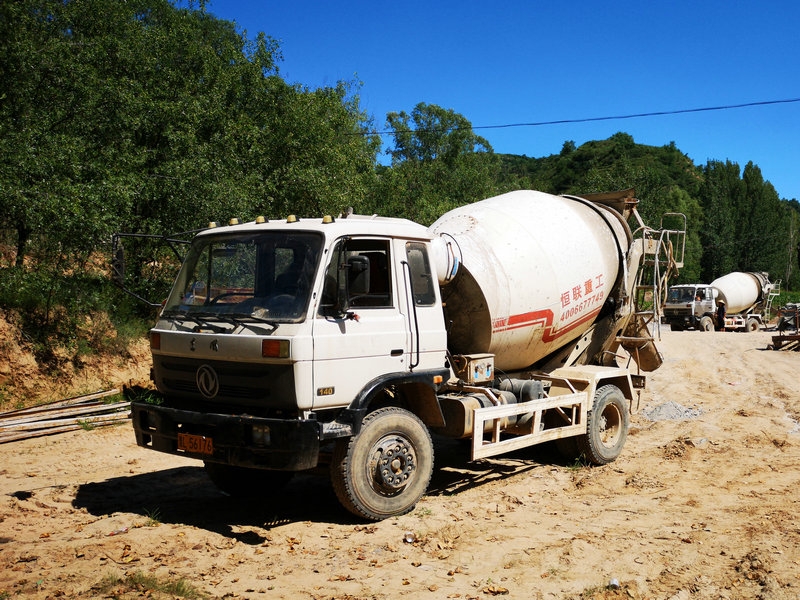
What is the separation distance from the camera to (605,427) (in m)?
9.45

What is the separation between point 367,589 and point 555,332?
480 centimetres

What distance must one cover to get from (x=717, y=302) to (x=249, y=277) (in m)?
33.8

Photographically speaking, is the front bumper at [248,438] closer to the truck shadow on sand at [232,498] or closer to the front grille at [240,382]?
the front grille at [240,382]

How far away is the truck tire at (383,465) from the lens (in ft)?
20.2

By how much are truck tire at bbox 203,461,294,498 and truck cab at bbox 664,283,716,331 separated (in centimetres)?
2914

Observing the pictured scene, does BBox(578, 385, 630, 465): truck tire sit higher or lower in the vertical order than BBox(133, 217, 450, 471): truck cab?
lower

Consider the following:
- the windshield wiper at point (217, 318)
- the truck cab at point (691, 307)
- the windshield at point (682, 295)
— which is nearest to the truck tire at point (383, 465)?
the windshield wiper at point (217, 318)

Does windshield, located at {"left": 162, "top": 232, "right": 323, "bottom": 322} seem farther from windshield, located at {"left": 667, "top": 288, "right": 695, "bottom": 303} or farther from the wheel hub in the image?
windshield, located at {"left": 667, "top": 288, "right": 695, "bottom": 303}

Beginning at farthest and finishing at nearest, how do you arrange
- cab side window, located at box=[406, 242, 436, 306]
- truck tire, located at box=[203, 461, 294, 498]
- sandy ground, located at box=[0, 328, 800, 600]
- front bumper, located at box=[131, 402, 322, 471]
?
truck tire, located at box=[203, 461, 294, 498] < cab side window, located at box=[406, 242, 436, 306] < front bumper, located at box=[131, 402, 322, 471] < sandy ground, located at box=[0, 328, 800, 600]

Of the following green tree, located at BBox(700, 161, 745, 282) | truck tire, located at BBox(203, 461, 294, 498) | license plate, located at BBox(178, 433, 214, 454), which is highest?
green tree, located at BBox(700, 161, 745, 282)

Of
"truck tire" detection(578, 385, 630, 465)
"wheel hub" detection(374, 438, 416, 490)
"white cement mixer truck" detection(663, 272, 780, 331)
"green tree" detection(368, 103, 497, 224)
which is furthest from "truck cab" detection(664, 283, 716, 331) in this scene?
"wheel hub" detection(374, 438, 416, 490)

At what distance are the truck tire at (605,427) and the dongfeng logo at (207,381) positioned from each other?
4899mm

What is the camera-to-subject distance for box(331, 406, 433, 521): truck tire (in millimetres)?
6156

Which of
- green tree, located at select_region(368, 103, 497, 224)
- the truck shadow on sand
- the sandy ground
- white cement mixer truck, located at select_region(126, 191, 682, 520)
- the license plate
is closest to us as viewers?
the sandy ground
